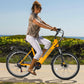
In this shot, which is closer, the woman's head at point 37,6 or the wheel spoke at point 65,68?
the woman's head at point 37,6

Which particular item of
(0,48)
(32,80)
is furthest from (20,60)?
(0,48)

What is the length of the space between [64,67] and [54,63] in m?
0.30

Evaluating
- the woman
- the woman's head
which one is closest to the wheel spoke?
the woman

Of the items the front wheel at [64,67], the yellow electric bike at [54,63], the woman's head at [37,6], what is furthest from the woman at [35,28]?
the front wheel at [64,67]

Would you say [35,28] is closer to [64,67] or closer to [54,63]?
[54,63]

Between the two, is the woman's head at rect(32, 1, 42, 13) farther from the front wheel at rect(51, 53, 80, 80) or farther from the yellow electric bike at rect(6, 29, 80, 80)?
the front wheel at rect(51, 53, 80, 80)

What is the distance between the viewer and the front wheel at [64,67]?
231 inches

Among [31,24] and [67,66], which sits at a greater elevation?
[31,24]

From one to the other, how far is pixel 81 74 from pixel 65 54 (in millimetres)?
1369

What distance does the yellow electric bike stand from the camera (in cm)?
579

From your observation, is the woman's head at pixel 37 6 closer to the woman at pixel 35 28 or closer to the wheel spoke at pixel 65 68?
the woman at pixel 35 28

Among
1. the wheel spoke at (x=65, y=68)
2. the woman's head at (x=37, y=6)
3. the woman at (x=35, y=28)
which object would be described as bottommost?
the wheel spoke at (x=65, y=68)

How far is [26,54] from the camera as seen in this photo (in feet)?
19.7

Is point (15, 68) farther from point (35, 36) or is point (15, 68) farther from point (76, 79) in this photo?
point (76, 79)
